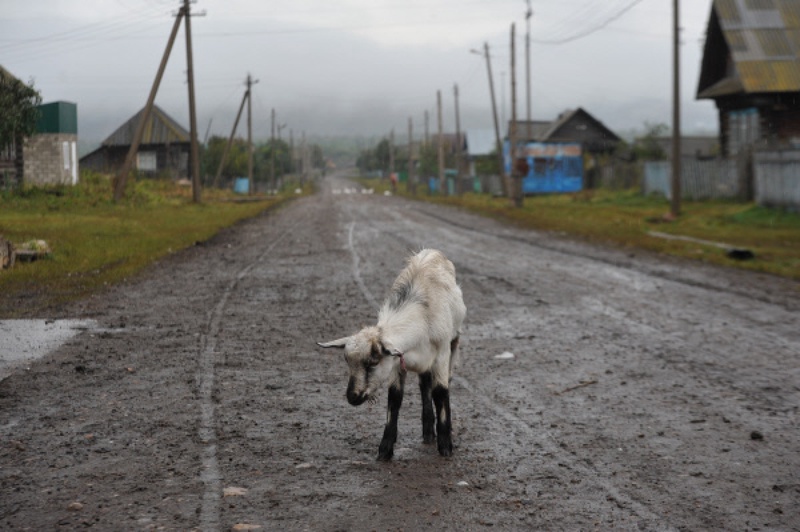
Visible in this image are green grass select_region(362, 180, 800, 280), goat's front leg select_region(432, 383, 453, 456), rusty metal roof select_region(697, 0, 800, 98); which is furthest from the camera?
rusty metal roof select_region(697, 0, 800, 98)

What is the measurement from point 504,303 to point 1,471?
8368mm

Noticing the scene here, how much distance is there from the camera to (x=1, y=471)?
5914 mm

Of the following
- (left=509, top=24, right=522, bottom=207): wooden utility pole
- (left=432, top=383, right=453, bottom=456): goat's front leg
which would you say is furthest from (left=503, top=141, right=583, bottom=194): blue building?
(left=432, top=383, right=453, bottom=456): goat's front leg

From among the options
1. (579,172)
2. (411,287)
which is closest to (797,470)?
(411,287)

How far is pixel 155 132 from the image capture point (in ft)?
231

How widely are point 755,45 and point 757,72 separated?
6.15ft

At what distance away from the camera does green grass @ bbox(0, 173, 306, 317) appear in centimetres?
1551

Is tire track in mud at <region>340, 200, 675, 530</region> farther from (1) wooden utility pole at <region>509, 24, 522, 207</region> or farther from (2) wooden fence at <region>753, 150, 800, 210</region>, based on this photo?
(1) wooden utility pole at <region>509, 24, 522, 207</region>

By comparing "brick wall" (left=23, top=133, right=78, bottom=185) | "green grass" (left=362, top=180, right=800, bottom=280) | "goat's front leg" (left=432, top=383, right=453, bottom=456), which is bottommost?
"goat's front leg" (left=432, top=383, right=453, bottom=456)

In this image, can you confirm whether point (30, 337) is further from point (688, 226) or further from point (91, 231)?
point (688, 226)

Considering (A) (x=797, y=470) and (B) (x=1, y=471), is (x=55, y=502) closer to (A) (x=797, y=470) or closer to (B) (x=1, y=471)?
(B) (x=1, y=471)

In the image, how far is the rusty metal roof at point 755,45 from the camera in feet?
113

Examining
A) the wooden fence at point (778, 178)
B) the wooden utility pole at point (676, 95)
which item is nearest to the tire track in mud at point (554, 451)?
the wooden utility pole at point (676, 95)

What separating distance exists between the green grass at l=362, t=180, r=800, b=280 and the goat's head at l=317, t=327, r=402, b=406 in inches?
499
